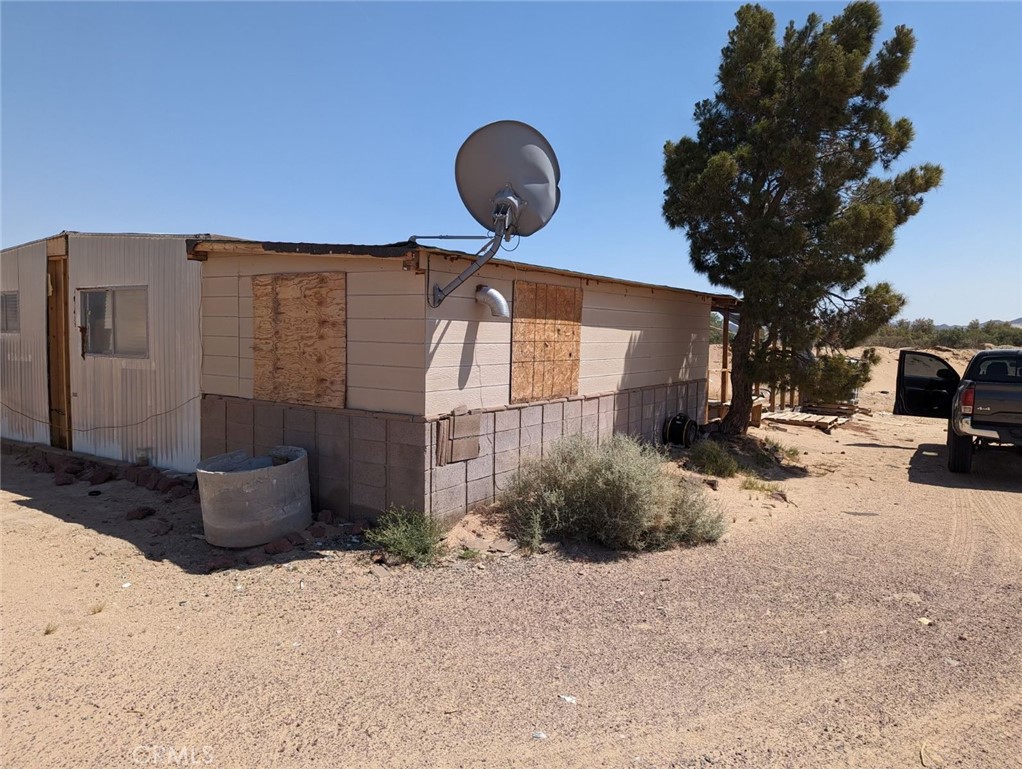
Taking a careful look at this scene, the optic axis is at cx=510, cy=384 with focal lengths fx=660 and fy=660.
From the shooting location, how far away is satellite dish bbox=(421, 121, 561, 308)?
5969mm

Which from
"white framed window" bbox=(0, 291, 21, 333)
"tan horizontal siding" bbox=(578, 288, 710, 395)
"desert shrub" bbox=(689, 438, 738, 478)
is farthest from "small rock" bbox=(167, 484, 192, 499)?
"desert shrub" bbox=(689, 438, 738, 478)

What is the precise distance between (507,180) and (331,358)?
8.03 feet

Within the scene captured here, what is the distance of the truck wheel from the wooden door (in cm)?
1279

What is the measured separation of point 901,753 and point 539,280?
5628mm

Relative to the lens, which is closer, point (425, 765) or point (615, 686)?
point (425, 765)

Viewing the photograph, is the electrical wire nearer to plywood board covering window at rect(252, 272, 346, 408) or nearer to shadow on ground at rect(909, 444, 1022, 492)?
plywood board covering window at rect(252, 272, 346, 408)

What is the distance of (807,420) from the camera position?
47.4ft

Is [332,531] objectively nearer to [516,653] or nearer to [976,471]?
[516,653]

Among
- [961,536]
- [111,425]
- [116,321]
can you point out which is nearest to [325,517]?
[111,425]

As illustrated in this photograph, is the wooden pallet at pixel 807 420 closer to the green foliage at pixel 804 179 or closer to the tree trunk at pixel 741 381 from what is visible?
the tree trunk at pixel 741 381

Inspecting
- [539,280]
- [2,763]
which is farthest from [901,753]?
[539,280]

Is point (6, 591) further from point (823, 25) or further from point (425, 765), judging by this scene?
point (823, 25)

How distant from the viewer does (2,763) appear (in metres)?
2.93

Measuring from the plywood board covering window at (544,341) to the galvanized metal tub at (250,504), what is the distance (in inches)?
99.8
